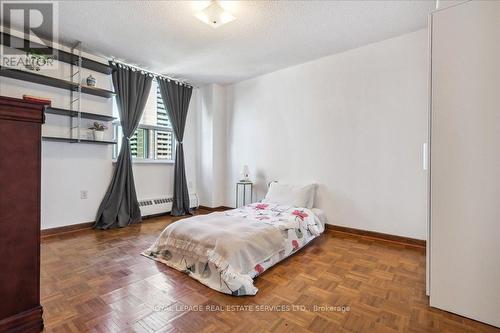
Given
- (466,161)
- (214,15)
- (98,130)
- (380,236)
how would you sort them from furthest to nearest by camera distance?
(98,130), (380,236), (214,15), (466,161)

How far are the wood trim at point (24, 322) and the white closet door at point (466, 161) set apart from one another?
94.3 inches

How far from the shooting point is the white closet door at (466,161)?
1.44 m

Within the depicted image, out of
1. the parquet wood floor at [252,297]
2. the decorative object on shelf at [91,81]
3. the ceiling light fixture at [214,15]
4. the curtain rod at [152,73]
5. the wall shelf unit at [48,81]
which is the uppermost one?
the curtain rod at [152,73]

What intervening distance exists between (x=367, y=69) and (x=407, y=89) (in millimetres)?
579

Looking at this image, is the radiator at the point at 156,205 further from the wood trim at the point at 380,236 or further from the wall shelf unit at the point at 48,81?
the wood trim at the point at 380,236

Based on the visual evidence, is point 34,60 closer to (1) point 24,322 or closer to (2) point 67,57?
(2) point 67,57

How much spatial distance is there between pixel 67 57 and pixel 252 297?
12.2ft

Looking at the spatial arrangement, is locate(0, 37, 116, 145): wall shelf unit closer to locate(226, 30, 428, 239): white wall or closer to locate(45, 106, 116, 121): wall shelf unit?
locate(45, 106, 116, 121): wall shelf unit

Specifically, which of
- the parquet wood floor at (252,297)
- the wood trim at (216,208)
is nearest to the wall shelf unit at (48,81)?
the parquet wood floor at (252,297)

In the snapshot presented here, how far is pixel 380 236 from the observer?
10.1ft

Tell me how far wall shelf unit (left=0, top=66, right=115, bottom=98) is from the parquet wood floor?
199cm

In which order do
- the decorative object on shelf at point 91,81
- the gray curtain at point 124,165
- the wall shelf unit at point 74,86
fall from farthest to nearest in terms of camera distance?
the gray curtain at point 124,165 < the decorative object on shelf at point 91,81 < the wall shelf unit at point 74,86

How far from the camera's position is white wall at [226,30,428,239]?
2.89m

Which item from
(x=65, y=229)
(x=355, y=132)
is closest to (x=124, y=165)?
(x=65, y=229)
